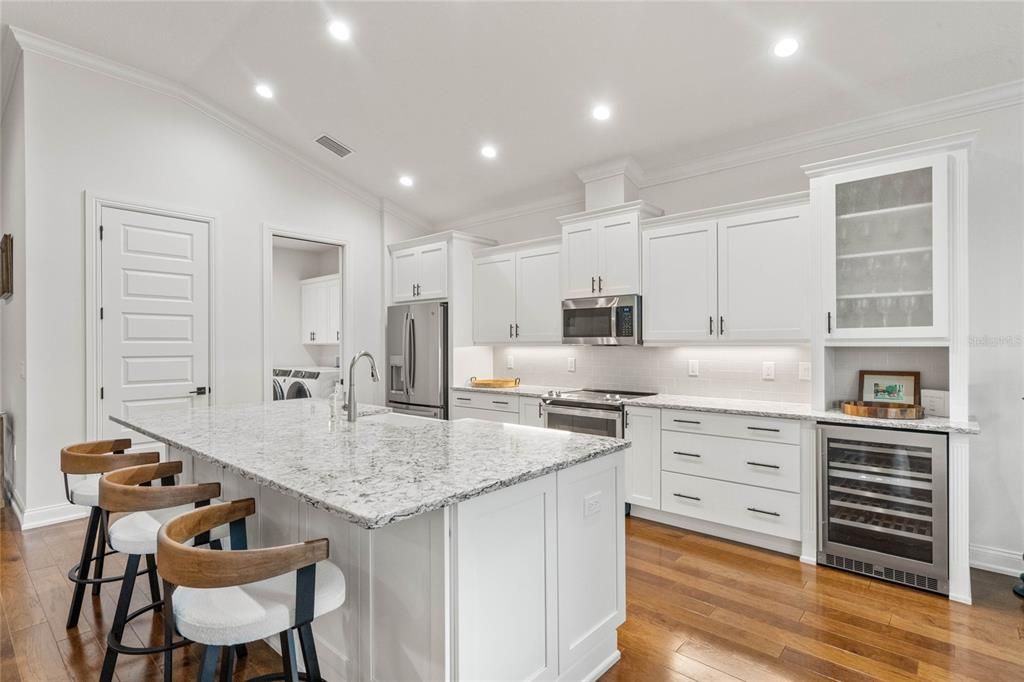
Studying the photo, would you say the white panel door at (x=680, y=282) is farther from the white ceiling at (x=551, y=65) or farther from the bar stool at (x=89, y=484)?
the bar stool at (x=89, y=484)

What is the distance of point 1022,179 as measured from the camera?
2949 millimetres

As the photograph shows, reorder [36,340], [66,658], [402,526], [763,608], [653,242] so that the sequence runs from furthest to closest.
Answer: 1. [653,242]
2. [36,340]
3. [763,608]
4. [66,658]
5. [402,526]

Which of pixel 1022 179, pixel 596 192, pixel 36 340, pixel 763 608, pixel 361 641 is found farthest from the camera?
pixel 596 192

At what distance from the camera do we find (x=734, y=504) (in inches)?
134

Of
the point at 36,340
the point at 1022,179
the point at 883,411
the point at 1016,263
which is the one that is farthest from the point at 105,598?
the point at 1022,179

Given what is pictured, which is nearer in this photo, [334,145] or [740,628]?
[740,628]

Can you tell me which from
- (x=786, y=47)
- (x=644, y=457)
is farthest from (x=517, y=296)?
(x=786, y=47)

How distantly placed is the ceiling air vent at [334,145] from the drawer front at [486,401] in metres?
2.56

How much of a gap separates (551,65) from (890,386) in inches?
116

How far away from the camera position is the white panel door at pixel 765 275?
341 cm

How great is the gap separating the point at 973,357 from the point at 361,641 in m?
3.61

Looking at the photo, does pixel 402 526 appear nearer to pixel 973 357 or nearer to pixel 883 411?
pixel 883 411

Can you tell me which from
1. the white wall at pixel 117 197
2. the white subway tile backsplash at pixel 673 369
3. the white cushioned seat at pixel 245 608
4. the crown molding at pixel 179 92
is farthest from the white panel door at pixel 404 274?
the white cushioned seat at pixel 245 608

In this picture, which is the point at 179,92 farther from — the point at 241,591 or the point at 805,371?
the point at 805,371
